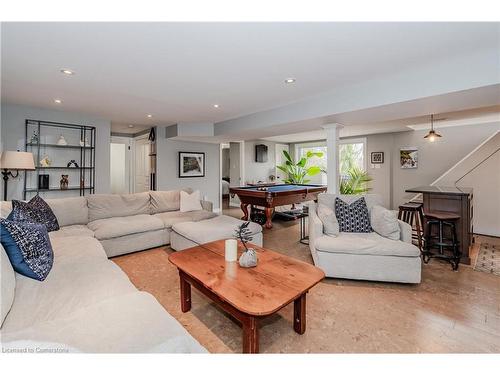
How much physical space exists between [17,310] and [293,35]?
253 centimetres

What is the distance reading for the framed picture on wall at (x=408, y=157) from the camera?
5875mm

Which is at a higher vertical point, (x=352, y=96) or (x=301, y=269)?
(x=352, y=96)

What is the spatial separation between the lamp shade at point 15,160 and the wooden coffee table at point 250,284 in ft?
9.46

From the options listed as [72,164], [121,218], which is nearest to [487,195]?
[121,218]

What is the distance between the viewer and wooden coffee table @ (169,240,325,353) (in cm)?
149

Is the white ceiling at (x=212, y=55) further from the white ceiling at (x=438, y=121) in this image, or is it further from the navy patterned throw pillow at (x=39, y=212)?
the white ceiling at (x=438, y=121)

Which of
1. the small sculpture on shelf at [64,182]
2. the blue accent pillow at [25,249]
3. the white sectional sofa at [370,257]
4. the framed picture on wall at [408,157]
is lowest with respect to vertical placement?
the white sectional sofa at [370,257]

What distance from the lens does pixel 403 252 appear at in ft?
8.23

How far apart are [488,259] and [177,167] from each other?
19.6 ft

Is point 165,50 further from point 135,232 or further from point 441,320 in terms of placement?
point 441,320

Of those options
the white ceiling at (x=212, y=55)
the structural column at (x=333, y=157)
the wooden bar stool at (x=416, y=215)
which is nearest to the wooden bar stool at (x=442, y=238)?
the wooden bar stool at (x=416, y=215)

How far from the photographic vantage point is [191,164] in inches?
250
